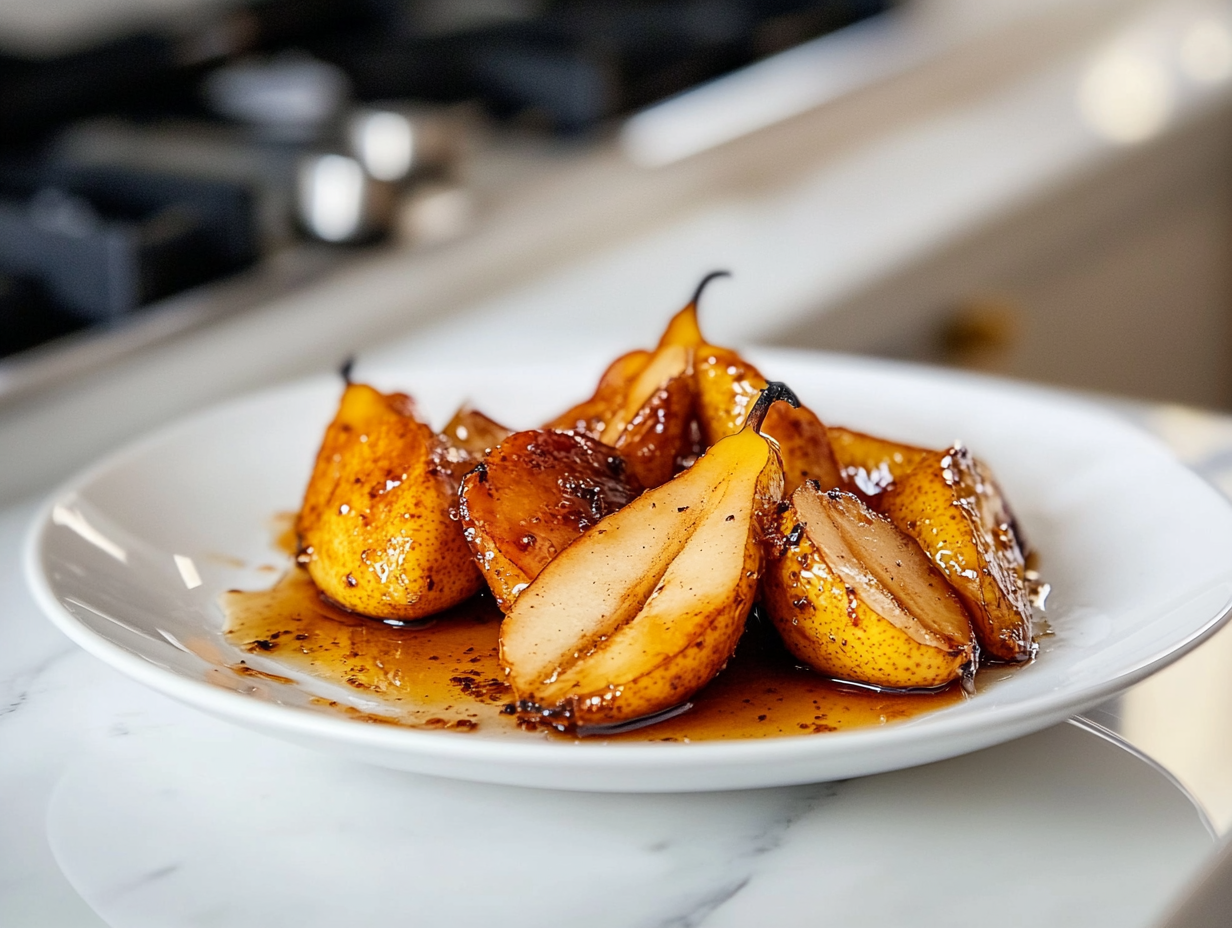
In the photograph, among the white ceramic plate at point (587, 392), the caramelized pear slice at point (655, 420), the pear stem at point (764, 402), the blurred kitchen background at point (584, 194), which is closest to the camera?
the white ceramic plate at point (587, 392)

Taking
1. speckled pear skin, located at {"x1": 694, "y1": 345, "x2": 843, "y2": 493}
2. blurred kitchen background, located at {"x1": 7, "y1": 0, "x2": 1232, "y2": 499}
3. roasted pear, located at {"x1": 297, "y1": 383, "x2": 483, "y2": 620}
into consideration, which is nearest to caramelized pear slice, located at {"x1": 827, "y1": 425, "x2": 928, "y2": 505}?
speckled pear skin, located at {"x1": 694, "y1": 345, "x2": 843, "y2": 493}

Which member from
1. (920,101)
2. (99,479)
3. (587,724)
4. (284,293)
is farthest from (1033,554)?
(920,101)

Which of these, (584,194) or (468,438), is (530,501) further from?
(584,194)

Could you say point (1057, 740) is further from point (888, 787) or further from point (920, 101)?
point (920, 101)

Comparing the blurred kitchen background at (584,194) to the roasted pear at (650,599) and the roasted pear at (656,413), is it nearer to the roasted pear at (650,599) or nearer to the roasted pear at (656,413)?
the roasted pear at (656,413)

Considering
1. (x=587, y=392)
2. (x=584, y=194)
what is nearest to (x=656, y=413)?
(x=587, y=392)

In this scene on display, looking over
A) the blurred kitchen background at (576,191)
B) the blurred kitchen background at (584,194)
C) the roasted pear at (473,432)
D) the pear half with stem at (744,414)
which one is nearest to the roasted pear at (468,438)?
the roasted pear at (473,432)

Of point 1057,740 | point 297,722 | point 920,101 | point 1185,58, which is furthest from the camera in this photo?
point 1185,58
